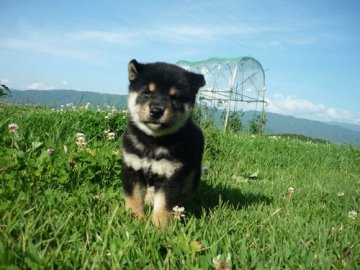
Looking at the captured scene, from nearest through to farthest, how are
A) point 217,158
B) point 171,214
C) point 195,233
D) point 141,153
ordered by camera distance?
point 195,233, point 171,214, point 141,153, point 217,158

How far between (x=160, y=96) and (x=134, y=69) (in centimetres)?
51

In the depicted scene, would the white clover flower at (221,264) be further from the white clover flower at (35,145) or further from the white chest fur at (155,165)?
the white clover flower at (35,145)

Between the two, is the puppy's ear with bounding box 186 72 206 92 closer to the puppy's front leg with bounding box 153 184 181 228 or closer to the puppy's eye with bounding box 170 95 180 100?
the puppy's eye with bounding box 170 95 180 100

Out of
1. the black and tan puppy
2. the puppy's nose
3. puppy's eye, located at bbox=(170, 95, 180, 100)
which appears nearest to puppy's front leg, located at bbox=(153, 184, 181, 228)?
the black and tan puppy

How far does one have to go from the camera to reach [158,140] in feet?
13.5

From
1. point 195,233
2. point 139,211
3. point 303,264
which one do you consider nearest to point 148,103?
point 139,211

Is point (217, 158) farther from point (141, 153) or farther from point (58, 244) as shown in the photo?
point (58, 244)

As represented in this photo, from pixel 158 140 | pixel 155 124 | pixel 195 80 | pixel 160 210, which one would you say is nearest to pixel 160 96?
pixel 155 124

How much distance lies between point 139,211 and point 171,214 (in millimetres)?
343

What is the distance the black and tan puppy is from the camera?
3.92 metres

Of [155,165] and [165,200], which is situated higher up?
[155,165]

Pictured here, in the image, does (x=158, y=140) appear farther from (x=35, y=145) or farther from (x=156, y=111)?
(x=35, y=145)

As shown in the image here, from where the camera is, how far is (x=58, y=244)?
2.64 meters

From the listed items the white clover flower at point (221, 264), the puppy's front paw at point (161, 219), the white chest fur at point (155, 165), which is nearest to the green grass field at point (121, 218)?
the white clover flower at point (221, 264)
